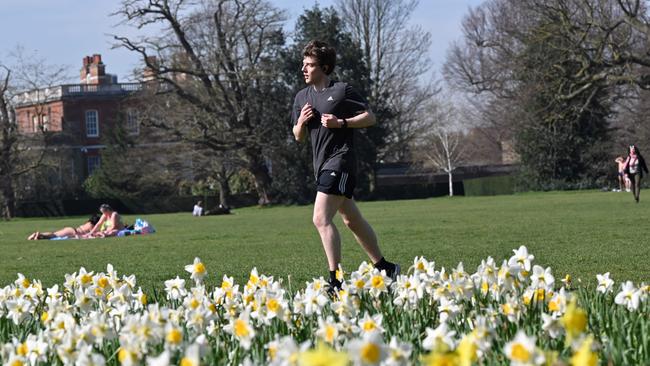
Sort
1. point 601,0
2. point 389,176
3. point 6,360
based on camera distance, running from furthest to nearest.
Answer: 1. point 389,176
2. point 601,0
3. point 6,360

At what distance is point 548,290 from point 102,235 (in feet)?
70.9

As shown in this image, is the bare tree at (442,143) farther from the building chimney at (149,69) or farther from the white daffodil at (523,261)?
the white daffodil at (523,261)

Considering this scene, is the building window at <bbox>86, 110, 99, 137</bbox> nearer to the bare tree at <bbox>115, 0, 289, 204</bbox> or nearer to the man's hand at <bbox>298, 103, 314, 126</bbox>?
the bare tree at <bbox>115, 0, 289, 204</bbox>

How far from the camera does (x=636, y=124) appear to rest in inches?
2483

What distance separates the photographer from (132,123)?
275 ft

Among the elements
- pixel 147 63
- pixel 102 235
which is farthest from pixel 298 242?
pixel 147 63

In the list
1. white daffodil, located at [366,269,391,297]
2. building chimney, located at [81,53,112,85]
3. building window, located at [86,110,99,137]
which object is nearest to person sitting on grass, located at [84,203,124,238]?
white daffodil, located at [366,269,391,297]

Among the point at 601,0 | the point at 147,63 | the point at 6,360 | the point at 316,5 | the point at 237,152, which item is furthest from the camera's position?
the point at 316,5

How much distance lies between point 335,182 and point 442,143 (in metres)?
80.1

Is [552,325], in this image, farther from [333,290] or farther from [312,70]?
[312,70]

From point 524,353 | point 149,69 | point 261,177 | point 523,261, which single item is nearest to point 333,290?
point 523,261

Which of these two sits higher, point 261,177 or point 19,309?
point 261,177

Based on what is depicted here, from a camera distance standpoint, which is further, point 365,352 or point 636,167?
point 636,167

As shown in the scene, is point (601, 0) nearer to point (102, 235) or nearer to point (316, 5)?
point (102, 235)
